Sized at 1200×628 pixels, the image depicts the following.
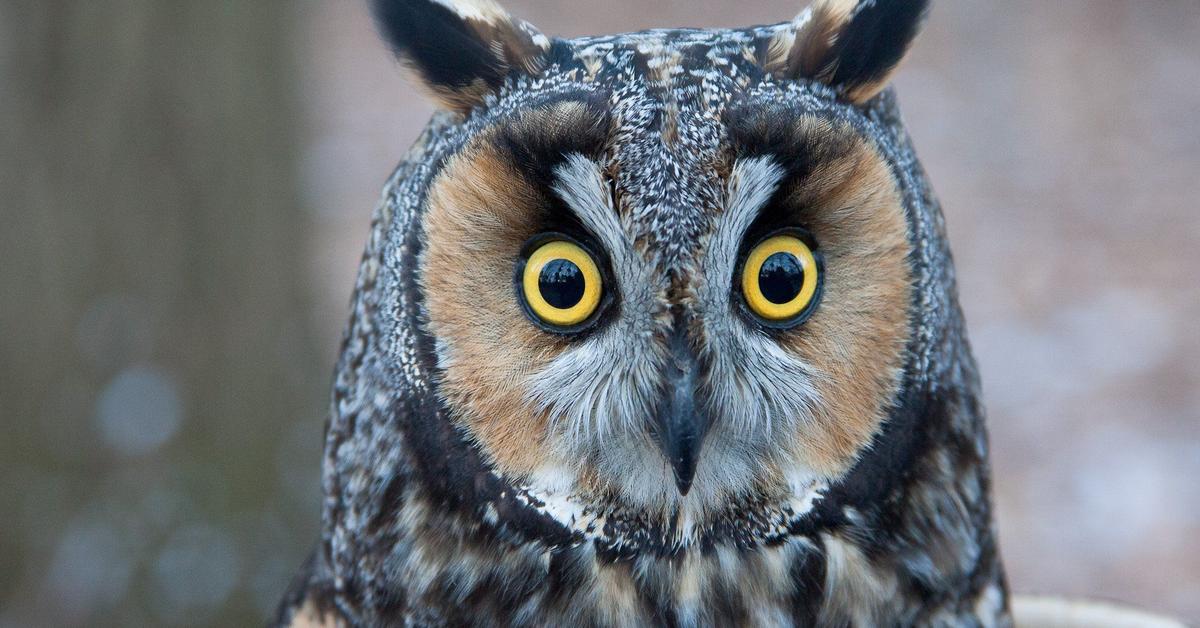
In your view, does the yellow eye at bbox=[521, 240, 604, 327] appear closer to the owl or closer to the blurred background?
the owl

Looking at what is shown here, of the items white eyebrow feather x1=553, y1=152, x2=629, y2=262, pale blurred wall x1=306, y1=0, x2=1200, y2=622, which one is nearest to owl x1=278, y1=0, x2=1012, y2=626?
white eyebrow feather x1=553, y1=152, x2=629, y2=262

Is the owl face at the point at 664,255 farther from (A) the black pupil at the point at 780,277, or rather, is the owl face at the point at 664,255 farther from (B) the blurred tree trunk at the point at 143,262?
(B) the blurred tree trunk at the point at 143,262

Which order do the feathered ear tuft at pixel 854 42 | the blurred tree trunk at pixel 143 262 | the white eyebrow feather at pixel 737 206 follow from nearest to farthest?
1. the white eyebrow feather at pixel 737 206
2. the feathered ear tuft at pixel 854 42
3. the blurred tree trunk at pixel 143 262

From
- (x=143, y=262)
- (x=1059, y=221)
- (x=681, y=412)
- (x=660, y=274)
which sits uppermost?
(x=1059, y=221)

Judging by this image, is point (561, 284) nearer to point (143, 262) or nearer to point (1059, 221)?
point (143, 262)

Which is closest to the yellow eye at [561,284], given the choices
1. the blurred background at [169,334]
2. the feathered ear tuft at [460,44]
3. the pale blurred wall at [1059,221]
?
the feathered ear tuft at [460,44]

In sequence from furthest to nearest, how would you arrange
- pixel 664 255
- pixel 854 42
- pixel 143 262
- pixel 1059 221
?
1. pixel 1059 221
2. pixel 143 262
3. pixel 854 42
4. pixel 664 255

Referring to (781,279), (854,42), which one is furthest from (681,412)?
(854,42)
